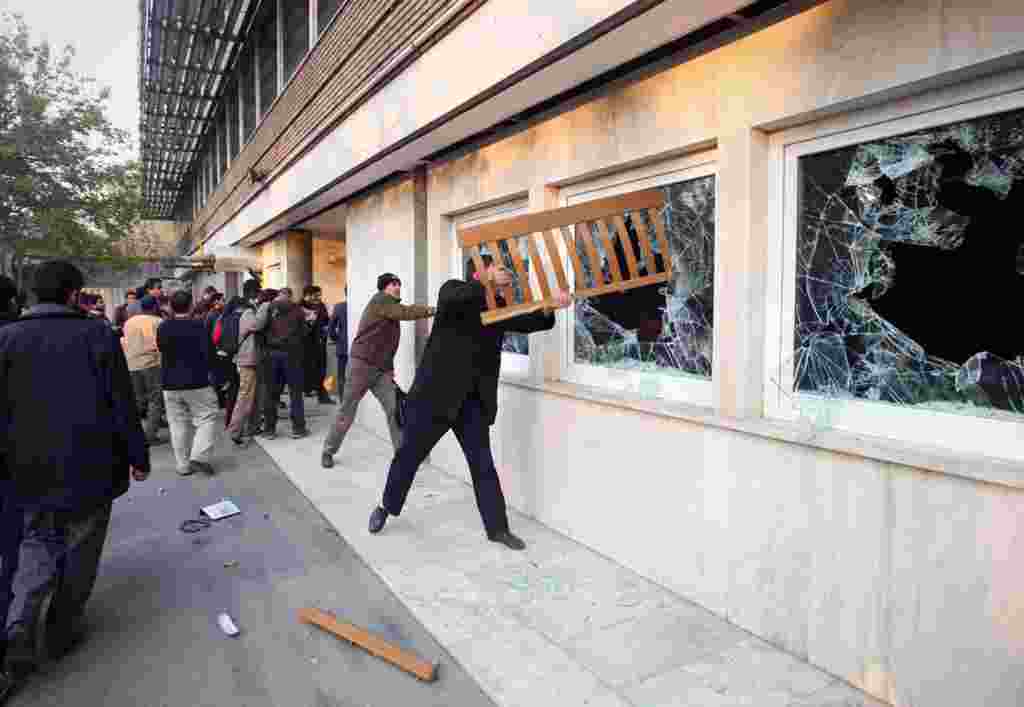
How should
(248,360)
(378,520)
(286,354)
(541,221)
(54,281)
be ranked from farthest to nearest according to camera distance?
(286,354) → (248,360) → (378,520) → (541,221) → (54,281)

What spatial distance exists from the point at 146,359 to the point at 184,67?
11.6 m

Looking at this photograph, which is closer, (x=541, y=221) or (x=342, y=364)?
(x=541, y=221)

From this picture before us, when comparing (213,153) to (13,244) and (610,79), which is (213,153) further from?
(610,79)

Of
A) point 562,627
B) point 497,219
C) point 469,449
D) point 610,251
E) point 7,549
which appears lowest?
point 562,627

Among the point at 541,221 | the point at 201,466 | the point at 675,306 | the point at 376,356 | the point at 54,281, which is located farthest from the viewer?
the point at 201,466

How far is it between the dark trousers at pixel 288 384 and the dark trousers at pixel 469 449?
3765 millimetres

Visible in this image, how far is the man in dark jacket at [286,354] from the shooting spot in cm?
764

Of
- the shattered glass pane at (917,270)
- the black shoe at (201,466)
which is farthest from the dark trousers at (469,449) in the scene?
the black shoe at (201,466)

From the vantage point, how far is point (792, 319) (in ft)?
10.3

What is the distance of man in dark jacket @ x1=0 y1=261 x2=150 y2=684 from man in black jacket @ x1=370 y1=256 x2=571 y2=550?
5.55 ft

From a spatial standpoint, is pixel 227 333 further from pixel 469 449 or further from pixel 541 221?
pixel 541 221

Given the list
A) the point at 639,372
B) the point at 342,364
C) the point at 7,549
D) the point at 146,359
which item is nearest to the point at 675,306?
the point at 639,372

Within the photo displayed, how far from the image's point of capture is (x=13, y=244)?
15.8m

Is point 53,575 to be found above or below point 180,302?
below
